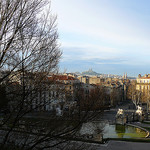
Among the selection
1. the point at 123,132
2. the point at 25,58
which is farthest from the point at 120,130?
the point at 25,58

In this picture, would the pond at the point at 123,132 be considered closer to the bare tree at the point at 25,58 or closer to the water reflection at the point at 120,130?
the water reflection at the point at 120,130

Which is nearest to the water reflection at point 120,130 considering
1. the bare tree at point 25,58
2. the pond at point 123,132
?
the pond at point 123,132

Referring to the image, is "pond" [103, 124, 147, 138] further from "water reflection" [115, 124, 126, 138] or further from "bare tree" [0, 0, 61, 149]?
"bare tree" [0, 0, 61, 149]

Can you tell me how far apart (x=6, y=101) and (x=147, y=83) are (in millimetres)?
78524

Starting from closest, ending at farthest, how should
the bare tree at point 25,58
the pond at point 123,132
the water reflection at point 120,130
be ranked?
the bare tree at point 25,58 → the pond at point 123,132 → the water reflection at point 120,130

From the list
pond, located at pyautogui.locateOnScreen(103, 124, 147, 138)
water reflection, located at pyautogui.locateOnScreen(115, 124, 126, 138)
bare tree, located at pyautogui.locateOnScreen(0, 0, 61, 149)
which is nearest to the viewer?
bare tree, located at pyautogui.locateOnScreen(0, 0, 61, 149)

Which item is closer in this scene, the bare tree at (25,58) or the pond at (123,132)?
the bare tree at (25,58)

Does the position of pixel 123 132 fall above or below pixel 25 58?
below

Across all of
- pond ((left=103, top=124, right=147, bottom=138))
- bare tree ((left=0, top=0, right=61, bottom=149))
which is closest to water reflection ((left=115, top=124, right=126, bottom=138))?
pond ((left=103, top=124, right=147, bottom=138))

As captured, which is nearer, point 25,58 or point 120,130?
point 25,58

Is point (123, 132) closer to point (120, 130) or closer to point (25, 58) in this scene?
point (120, 130)

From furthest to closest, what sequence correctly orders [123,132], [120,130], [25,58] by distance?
1. [120,130]
2. [123,132]
3. [25,58]

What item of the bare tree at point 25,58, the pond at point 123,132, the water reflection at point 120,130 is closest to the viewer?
the bare tree at point 25,58

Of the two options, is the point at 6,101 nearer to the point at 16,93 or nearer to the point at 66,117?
the point at 16,93
